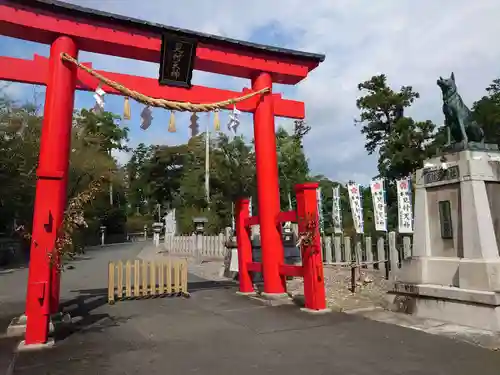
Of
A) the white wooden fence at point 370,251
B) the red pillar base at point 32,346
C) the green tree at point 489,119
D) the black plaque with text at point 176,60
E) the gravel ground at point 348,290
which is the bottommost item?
the red pillar base at point 32,346

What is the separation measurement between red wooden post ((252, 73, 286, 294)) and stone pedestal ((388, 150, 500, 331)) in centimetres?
262

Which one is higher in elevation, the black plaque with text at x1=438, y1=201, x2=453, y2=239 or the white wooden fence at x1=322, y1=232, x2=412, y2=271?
the black plaque with text at x1=438, y1=201, x2=453, y2=239

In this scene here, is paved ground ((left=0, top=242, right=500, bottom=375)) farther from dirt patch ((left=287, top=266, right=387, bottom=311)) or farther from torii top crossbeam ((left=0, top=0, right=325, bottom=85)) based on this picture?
torii top crossbeam ((left=0, top=0, right=325, bottom=85))

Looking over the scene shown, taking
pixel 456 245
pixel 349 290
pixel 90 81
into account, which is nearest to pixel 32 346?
pixel 90 81

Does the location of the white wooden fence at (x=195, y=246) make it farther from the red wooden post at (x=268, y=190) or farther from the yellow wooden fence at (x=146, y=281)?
the red wooden post at (x=268, y=190)

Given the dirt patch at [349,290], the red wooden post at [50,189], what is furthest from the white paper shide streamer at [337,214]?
the red wooden post at [50,189]

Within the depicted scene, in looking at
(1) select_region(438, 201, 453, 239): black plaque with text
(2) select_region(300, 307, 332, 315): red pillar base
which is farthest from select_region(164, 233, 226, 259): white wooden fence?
(1) select_region(438, 201, 453, 239): black plaque with text

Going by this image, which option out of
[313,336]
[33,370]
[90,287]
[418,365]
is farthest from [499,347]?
[90,287]

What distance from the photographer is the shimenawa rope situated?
25.9 ft

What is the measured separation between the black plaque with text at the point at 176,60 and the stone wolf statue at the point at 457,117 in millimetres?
5280

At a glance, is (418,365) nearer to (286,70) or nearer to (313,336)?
(313,336)

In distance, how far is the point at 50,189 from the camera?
6.62m

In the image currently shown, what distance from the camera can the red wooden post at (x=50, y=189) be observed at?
243 inches

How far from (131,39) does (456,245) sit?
25.0 feet
